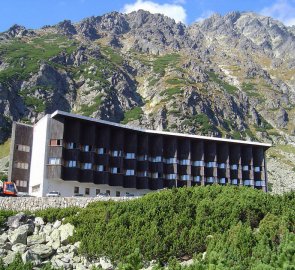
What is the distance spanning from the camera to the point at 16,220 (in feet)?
159

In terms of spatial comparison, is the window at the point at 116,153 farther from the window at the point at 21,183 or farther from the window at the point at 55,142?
the window at the point at 21,183

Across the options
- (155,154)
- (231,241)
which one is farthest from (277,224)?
(155,154)

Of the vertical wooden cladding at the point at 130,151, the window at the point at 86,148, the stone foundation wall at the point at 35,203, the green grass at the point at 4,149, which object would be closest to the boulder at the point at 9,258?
the stone foundation wall at the point at 35,203

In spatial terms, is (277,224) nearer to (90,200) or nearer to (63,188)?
(90,200)

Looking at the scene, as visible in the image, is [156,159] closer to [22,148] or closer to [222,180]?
[222,180]

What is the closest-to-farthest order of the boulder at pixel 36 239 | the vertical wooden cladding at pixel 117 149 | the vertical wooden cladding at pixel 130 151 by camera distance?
the boulder at pixel 36 239
the vertical wooden cladding at pixel 117 149
the vertical wooden cladding at pixel 130 151

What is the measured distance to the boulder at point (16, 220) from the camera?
158 ft

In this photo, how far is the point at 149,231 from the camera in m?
43.5

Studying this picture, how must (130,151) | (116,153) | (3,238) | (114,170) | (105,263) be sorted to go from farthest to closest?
(130,151) < (116,153) < (114,170) < (3,238) < (105,263)

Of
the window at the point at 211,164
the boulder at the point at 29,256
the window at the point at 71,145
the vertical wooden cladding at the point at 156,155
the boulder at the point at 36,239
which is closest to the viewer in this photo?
the boulder at the point at 29,256

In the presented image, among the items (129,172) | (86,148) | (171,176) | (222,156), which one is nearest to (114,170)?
(129,172)

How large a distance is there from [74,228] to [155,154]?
4099cm

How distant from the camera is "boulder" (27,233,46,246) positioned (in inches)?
1742

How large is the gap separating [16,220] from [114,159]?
3327 centimetres
